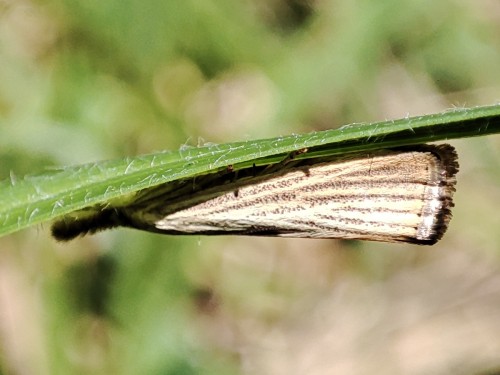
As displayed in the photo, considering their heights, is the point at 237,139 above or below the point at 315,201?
above

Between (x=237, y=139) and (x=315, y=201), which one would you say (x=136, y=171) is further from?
(x=237, y=139)

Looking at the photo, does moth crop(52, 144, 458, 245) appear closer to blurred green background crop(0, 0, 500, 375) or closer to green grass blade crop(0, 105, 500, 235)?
green grass blade crop(0, 105, 500, 235)

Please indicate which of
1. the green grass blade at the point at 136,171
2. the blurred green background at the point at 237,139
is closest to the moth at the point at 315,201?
the green grass blade at the point at 136,171

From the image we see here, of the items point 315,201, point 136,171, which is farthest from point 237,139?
point 136,171

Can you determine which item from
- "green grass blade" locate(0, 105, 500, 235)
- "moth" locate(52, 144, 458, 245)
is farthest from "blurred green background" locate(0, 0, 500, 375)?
"green grass blade" locate(0, 105, 500, 235)

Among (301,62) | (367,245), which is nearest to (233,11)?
(301,62)

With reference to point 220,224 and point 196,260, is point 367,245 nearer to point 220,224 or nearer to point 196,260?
point 196,260
